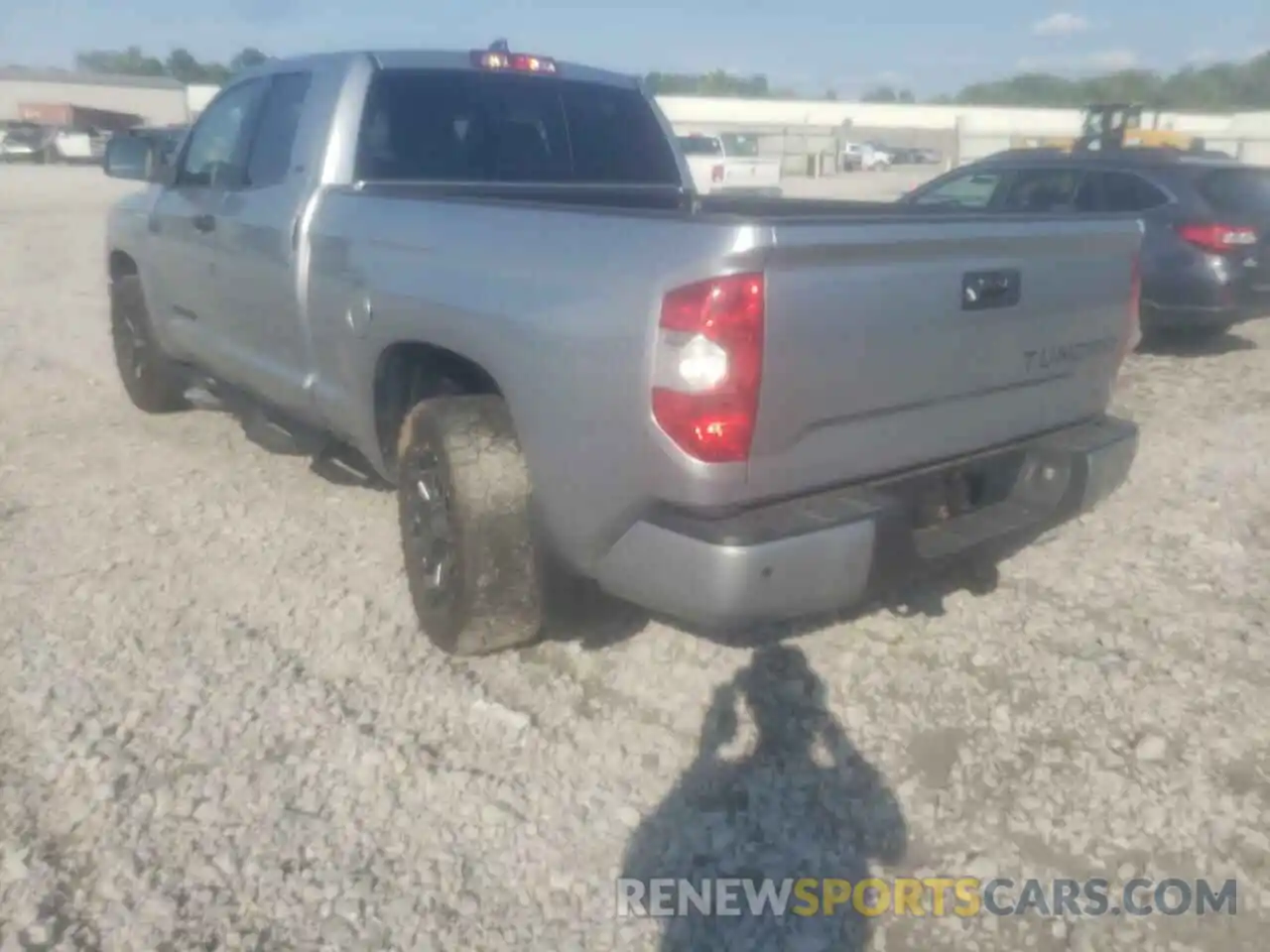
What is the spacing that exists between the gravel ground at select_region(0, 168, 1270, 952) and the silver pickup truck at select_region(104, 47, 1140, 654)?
1.48 ft

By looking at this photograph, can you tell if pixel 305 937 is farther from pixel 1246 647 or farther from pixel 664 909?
pixel 1246 647

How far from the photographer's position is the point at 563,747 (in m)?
3.41

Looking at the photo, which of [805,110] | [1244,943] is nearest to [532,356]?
[1244,943]

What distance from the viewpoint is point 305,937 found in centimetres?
264

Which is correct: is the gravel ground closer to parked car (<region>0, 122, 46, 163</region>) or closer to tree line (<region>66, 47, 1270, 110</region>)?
parked car (<region>0, 122, 46, 163</region>)

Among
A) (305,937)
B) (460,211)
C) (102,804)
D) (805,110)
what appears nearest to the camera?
(305,937)

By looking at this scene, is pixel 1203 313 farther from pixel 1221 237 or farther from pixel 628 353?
pixel 628 353

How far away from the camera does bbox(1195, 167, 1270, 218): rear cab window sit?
29.1 ft

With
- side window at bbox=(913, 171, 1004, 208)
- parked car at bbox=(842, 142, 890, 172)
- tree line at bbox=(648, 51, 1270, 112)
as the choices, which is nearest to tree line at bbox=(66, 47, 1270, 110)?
tree line at bbox=(648, 51, 1270, 112)

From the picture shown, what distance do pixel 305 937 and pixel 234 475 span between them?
3454 millimetres

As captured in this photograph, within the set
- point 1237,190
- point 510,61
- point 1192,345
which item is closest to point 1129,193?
point 1237,190

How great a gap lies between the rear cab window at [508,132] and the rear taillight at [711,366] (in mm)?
1984

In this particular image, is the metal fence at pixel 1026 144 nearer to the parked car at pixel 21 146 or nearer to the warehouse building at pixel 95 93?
the parked car at pixel 21 146

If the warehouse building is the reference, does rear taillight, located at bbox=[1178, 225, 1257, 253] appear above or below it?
above
